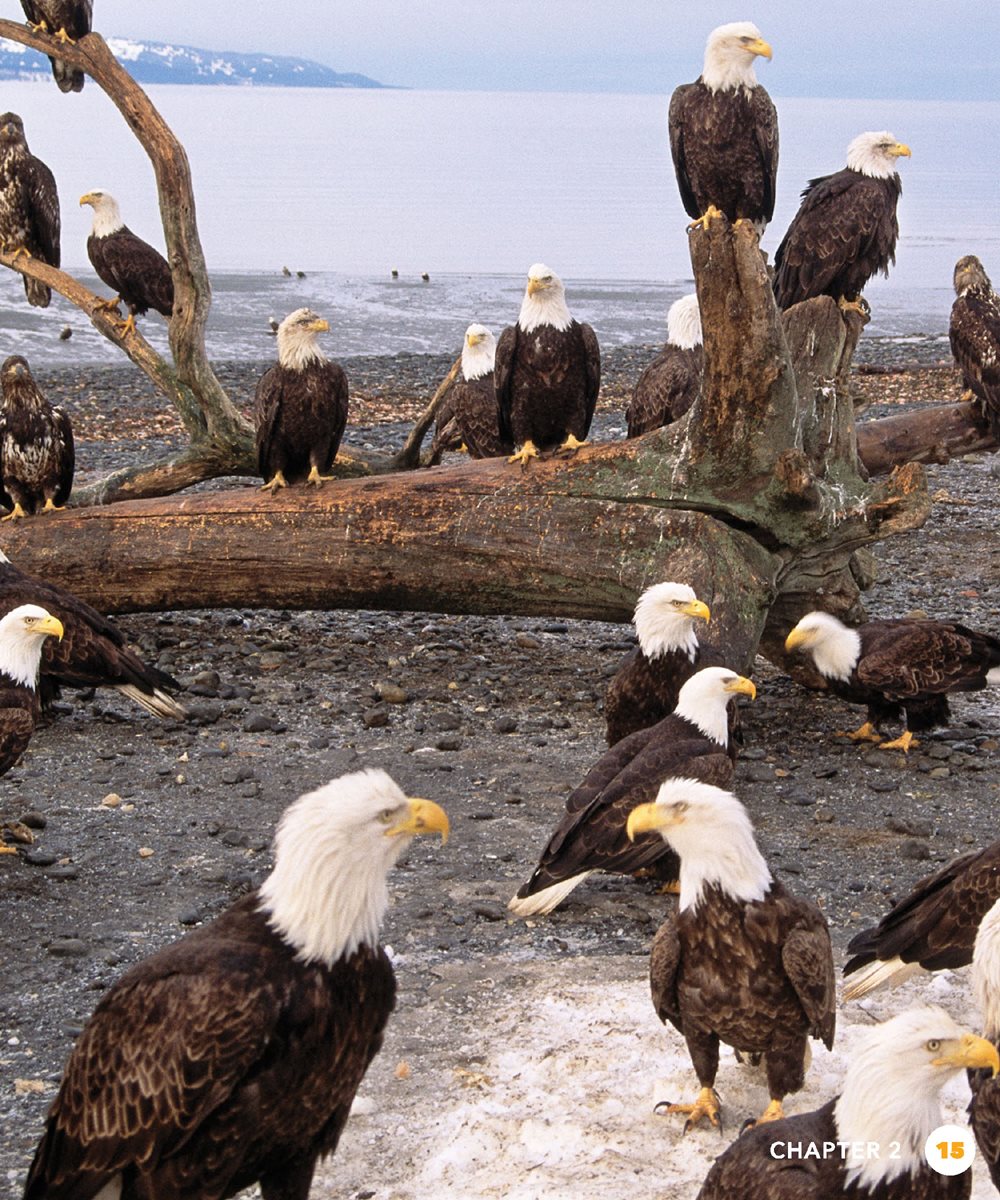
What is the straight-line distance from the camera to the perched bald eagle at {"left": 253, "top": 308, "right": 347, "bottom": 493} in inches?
304

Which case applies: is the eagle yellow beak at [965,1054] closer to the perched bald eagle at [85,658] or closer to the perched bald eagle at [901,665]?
the perched bald eagle at [901,665]

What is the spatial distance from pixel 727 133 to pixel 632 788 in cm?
380

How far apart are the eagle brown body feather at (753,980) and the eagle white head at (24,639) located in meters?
2.73

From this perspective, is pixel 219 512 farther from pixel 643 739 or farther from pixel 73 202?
pixel 73 202

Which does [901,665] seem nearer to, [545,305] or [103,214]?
[545,305]

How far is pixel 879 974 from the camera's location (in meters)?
3.99

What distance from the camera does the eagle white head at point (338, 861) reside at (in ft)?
Answer: 9.86

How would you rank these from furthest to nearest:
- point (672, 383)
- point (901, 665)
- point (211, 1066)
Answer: point (672, 383), point (901, 665), point (211, 1066)

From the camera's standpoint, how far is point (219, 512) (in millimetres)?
7246

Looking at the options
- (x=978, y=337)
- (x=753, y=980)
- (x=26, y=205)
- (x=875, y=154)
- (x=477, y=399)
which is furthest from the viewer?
(x=26, y=205)

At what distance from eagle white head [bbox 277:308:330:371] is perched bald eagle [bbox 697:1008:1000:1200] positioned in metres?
5.48

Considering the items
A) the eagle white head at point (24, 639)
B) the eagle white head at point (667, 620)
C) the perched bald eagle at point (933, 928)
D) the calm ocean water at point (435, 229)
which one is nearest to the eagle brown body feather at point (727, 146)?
the eagle white head at point (667, 620)

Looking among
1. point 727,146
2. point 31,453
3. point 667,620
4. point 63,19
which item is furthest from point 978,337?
point 63,19

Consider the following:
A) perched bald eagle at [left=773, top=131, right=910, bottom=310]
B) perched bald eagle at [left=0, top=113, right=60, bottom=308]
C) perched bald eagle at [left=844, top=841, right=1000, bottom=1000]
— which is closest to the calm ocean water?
perched bald eagle at [left=0, top=113, right=60, bottom=308]
